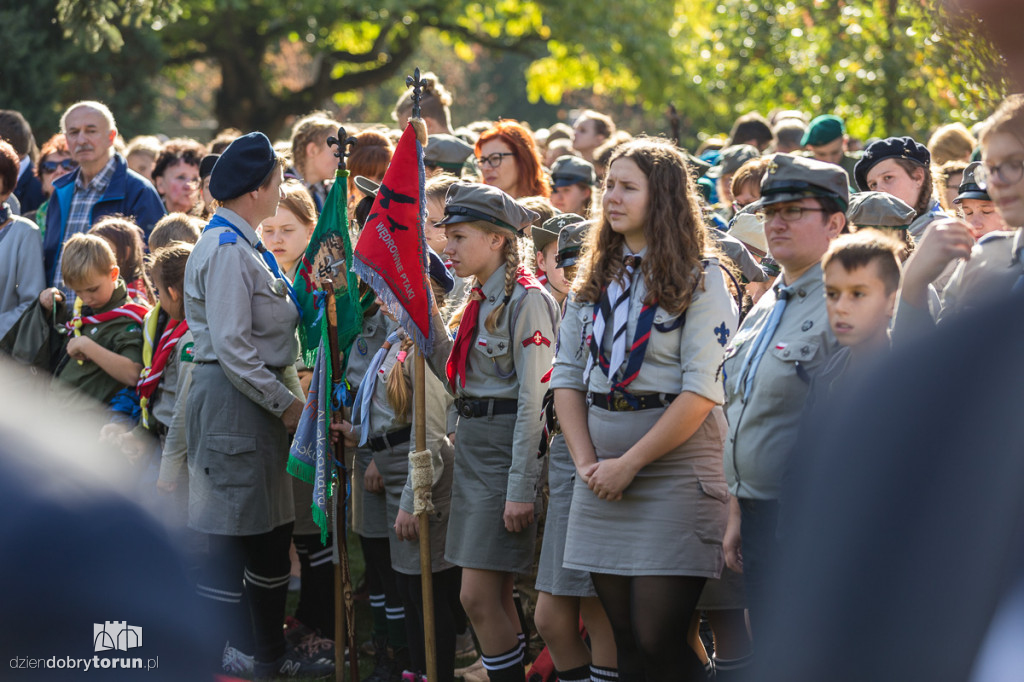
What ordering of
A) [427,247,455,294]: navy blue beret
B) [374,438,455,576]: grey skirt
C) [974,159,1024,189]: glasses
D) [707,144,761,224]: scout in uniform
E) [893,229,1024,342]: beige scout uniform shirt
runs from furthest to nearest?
1. [707,144,761,224]: scout in uniform
2. [427,247,455,294]: navy blue beret
3. [374,438,455,576]: grey skirt
4. [893,229,1024,342]: beige scout uniform shirt
5. [974,159,1024,189]: glasses

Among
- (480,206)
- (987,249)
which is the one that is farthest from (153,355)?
(987,249)

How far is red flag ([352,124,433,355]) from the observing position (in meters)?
4.69

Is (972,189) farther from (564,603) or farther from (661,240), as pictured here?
(564,603)

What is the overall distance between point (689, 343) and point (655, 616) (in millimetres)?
922

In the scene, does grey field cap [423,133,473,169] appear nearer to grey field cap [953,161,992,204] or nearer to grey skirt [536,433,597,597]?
grey skirt [536,433,597,597]

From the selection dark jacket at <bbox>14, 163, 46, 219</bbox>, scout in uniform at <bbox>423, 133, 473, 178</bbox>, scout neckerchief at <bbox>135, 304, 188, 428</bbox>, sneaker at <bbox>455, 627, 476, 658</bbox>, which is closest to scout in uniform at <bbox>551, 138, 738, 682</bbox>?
sneaker at <bbox>455, 627, 476, 658</bbox>

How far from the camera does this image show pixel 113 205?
760cm

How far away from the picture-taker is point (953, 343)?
1351 millimetres

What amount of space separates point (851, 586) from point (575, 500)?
2.67 m

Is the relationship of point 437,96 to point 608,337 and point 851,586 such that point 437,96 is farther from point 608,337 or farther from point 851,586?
point 851,586

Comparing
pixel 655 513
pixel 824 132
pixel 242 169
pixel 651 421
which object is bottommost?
pixel 655 513

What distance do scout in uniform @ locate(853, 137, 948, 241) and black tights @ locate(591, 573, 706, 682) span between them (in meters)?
2.36

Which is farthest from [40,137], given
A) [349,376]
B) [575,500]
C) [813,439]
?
[813,439]

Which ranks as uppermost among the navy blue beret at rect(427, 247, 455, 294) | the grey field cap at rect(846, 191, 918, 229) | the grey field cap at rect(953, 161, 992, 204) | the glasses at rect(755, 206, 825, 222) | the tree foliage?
the tree foliage
